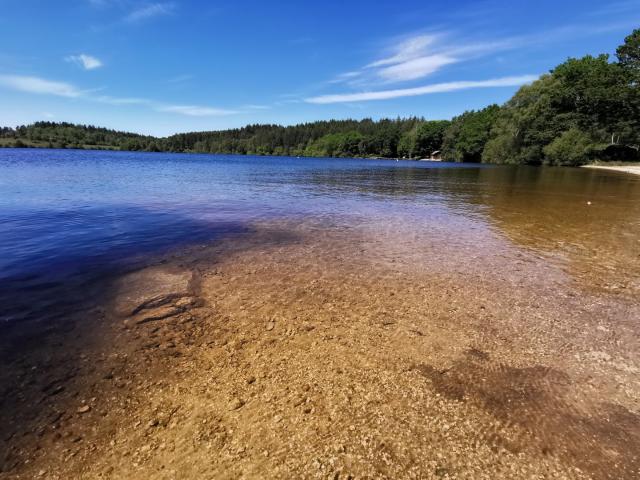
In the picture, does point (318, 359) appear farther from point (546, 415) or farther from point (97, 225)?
Answer: point (97, 225)

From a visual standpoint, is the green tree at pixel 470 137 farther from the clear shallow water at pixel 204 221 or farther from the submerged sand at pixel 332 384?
the submerged sand at pixel 332 384

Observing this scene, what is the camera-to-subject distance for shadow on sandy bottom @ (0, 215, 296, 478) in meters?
3.85

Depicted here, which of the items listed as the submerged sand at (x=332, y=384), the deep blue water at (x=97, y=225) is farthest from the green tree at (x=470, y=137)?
the submerged sand at (x=332, y=384)

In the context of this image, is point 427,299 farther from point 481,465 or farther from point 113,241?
point 113,241

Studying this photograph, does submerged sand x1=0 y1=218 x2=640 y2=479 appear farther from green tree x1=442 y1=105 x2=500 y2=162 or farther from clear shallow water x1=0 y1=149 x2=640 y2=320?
green tree x1=442 y1=105 x2=500 y2=162

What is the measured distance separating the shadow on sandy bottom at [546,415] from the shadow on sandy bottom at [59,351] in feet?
14.9

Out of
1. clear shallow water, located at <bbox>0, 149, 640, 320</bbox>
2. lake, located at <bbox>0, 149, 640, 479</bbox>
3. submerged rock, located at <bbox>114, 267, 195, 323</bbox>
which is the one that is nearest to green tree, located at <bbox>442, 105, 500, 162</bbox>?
clear shallow water, located at <bbox>0, 149, 640, 320</bbox>

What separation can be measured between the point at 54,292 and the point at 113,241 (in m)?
4.68

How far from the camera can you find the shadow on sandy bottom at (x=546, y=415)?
3.47 metres

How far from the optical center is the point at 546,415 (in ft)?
13.2

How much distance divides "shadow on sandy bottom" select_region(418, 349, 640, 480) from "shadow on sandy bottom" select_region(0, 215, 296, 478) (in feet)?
14.9

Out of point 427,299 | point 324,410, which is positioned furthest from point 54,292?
point 427,299

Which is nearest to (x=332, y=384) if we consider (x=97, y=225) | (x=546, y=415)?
(x=546, y=415)

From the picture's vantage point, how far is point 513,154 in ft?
304
